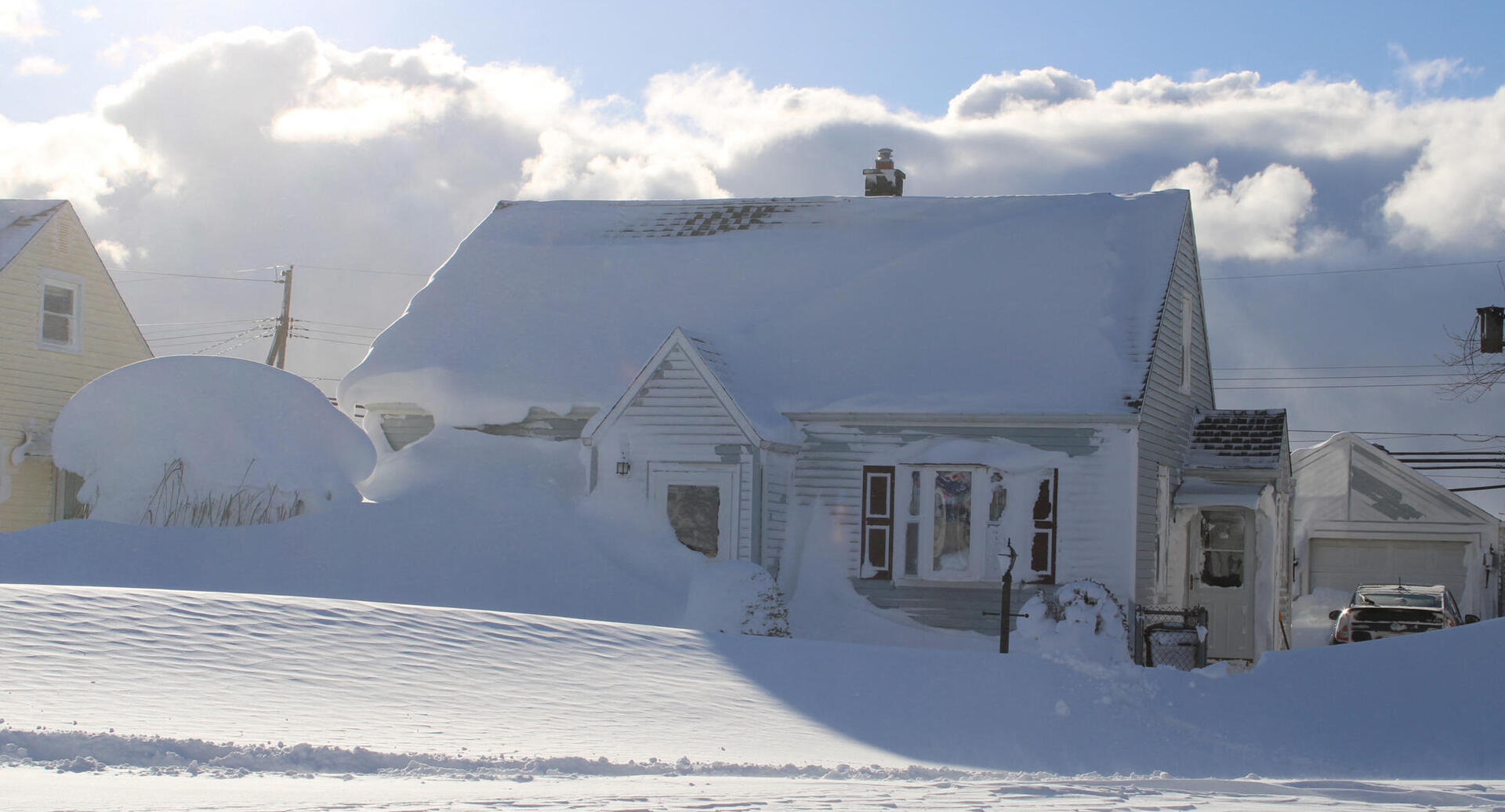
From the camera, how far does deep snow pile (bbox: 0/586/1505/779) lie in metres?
8.82

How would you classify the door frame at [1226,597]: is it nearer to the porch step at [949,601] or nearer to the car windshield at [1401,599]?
the porch step at [949,601]

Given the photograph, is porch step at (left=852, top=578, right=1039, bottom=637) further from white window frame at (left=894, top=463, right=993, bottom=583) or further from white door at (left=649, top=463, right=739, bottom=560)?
white door at (left=649, top=463, right=739, bottom=560)

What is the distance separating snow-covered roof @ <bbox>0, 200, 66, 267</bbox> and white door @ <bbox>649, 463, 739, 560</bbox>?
1331 cm

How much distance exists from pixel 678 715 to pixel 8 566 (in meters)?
9.08

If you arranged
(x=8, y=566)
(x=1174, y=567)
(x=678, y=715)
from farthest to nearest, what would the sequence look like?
(x=1174, y=567), (x=8, y=566), (x=678, y=715)

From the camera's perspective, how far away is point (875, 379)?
2000 centimetres

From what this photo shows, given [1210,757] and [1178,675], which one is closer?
[1210,757]

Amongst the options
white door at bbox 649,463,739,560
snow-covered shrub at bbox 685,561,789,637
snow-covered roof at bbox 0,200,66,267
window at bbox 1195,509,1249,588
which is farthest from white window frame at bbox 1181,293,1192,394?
snow-covered roof at bbox 0,200,66,267

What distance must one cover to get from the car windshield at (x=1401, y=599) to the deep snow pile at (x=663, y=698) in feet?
40.0

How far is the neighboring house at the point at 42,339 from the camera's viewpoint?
24.5 metres

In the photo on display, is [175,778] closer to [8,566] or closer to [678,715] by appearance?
[678,715]

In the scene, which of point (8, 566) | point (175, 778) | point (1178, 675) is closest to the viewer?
point (175, 778)

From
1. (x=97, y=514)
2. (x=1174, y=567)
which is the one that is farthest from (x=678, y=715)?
(x=1174, y=567)

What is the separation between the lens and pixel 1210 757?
37.2 ft
